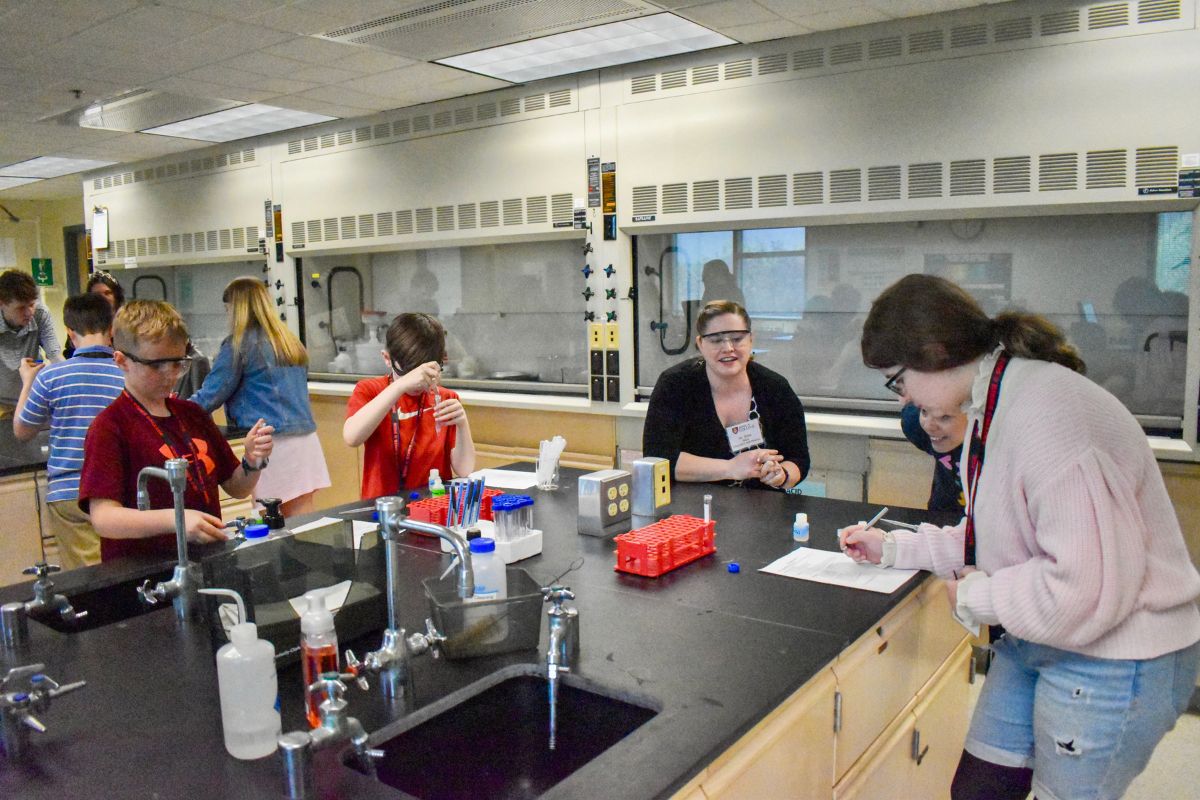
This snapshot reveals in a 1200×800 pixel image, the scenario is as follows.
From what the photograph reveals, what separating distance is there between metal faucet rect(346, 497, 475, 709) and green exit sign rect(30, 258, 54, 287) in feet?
29.8

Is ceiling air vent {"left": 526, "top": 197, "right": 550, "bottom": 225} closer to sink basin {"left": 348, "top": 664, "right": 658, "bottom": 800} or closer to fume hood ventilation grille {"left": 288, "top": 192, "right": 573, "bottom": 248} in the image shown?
fume hood ventilation grille {"left": 288, "top": 192, "right": 573, "bottom": 248}

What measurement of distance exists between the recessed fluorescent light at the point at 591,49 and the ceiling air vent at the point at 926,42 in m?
0.75

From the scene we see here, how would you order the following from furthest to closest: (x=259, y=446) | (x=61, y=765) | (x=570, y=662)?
(x=259, y=446), (x=570, y=662), (x=61, y=765)

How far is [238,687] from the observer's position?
1.08 metres

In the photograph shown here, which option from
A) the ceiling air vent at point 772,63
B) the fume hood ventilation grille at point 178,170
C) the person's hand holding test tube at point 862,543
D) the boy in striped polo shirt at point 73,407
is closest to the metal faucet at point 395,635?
the person's hand holding test tube at point 862,543

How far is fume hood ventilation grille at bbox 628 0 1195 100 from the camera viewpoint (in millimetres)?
2910

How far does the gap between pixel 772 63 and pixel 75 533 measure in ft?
10.6

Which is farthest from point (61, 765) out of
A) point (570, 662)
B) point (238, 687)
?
point (570, 662)

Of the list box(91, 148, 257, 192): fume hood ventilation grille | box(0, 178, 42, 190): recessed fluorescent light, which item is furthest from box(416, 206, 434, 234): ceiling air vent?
box(0, 178, 42, 190): recessed fluorescent light

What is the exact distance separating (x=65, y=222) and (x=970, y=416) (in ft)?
31.5

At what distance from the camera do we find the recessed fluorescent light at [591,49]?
139 inches

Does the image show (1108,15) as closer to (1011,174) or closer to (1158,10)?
(1158,10)

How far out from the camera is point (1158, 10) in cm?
287

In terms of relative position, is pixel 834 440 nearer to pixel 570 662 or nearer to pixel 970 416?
pixel 970 416
